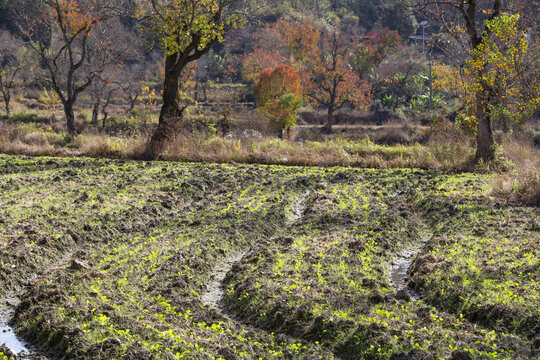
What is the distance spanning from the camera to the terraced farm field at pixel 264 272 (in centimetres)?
655

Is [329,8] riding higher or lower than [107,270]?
higher

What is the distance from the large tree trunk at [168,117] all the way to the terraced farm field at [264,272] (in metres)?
5.30

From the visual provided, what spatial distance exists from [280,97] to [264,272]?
36.0 metres

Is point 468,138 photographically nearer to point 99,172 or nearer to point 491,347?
point 99,172

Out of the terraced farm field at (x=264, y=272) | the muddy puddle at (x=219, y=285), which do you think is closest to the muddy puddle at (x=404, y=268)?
the terraced farm field at (x=264, y=272)

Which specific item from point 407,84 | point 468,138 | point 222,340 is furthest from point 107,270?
point 407,84

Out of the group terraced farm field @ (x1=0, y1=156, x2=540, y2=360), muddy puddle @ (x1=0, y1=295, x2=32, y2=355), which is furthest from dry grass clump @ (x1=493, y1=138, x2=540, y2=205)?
muddy puddle @ (x1=0, y1=295, x2=32, y2=355)

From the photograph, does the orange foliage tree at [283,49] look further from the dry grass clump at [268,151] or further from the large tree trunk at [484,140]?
the large tree trunk at [484,140]

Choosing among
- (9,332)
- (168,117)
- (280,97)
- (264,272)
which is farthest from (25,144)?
(280,97)

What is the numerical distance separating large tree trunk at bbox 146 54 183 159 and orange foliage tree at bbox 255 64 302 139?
22.5 meters

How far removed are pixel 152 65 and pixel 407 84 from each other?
28269 millimetres

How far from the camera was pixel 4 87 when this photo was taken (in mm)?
46781

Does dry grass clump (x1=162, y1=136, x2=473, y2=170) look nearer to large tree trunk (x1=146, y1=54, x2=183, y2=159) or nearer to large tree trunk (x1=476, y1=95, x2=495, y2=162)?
large tree trunk (x1=146, y1=54, x2=183, y2=159)

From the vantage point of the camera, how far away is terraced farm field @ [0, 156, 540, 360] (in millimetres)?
6551
